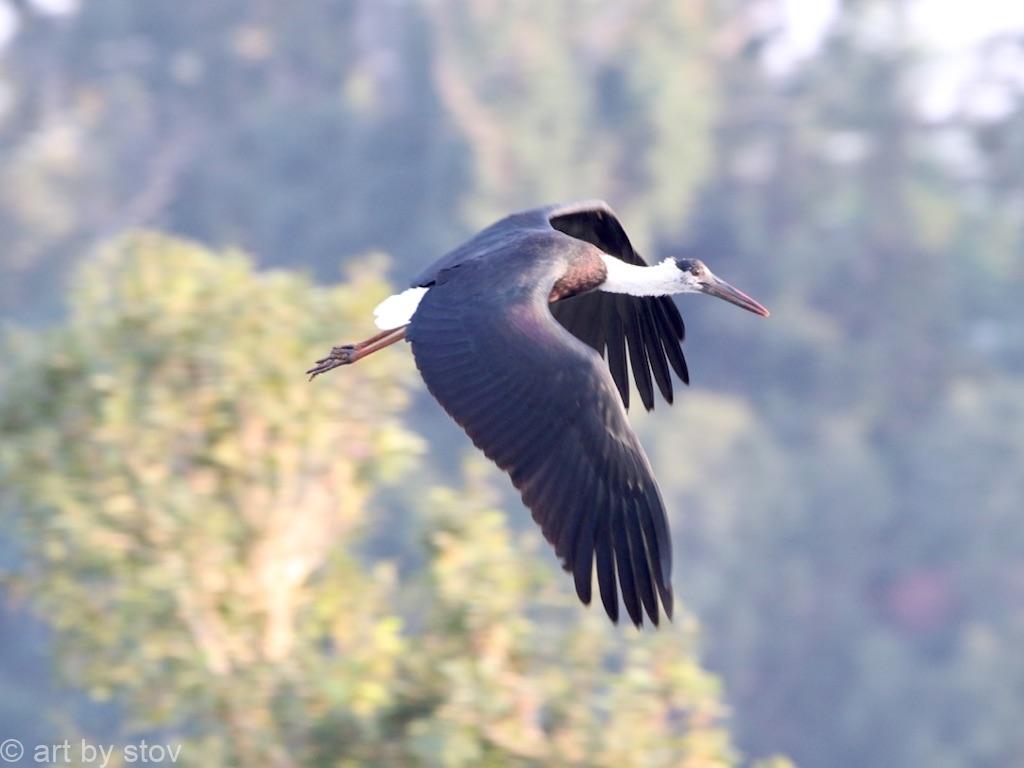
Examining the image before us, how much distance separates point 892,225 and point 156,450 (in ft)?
61.4

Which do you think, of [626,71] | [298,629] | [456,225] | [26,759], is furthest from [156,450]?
[626,71]

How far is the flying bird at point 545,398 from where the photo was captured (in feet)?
13.8

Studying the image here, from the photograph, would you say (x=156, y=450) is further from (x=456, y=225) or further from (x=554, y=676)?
(x=456, y=225)

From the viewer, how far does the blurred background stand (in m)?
5.79

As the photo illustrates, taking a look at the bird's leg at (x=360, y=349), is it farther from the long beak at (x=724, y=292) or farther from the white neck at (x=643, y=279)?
the long beak at (x=724, y=292)

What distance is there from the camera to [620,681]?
18.4 feet

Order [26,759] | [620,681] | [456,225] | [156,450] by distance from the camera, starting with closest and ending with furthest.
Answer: [620,681]
[156,450]
[26,759]
[456,225]

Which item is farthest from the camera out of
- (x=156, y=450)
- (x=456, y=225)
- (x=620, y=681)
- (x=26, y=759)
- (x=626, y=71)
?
(x=626, y=71)

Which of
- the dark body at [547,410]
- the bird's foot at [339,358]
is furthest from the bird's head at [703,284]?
the bird's foot at [339,358]

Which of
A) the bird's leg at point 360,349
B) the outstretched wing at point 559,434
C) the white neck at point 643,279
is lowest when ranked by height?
the outstretched wing at point 559,434

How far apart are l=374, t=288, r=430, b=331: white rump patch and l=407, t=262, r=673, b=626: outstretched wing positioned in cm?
47

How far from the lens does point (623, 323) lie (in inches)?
233

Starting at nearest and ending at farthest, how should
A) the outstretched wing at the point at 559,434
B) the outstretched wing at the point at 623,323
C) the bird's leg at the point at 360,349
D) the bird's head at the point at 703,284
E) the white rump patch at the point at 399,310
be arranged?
the outstretched wing at the point at 559,434 < the white rump patch at the point at 399,310 < the bird's leg at the point at 360,349 < the bird's head at the point at 703,284 < the outstretched wing at the point at 623,323

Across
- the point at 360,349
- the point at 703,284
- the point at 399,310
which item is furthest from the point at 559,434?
the point at 703,284
